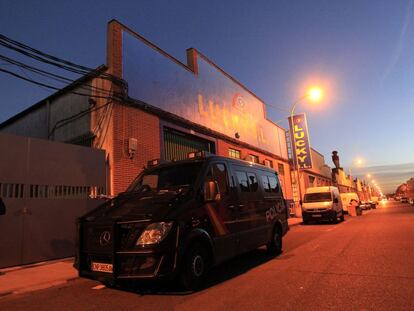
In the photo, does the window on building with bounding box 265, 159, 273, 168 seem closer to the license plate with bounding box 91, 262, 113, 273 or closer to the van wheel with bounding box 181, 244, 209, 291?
the van wheel with bounding box 181, 244, 209, 291

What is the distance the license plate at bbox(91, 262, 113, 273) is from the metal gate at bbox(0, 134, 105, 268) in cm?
454

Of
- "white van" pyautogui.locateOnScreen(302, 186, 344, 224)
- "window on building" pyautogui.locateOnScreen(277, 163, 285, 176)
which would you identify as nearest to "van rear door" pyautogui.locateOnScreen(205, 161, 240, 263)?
"white van" pyautogui.locateOnScreen(302, 186, 344, 224)

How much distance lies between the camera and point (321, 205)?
18953mm

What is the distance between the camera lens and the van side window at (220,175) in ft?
20.6

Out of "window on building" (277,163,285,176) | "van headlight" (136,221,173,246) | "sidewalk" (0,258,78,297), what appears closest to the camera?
"van headlight" (136,221,173,246)

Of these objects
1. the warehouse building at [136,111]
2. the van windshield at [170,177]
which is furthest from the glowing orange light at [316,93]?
the van windshield at [170,177]

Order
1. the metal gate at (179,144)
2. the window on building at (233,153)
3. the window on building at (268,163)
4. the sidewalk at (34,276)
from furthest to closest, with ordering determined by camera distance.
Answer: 1. the window on building at (268,163)
2. the window on building at (233,153)
3. the metal gate at (179,144)
4. the sidewalk at (34,276)

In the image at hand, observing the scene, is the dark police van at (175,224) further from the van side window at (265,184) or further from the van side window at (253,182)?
the van side window at (265,184)

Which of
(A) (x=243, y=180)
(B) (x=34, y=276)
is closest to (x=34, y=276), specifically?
(B) (x=34, y=276)

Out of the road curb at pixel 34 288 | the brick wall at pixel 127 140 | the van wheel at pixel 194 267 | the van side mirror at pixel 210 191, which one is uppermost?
the brick wall at pixel 127 140

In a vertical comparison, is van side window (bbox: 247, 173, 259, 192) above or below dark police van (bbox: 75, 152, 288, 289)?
above

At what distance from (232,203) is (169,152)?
27.0ft

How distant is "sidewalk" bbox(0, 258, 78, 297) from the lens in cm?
603

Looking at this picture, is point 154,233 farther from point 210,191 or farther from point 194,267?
point 210,191
